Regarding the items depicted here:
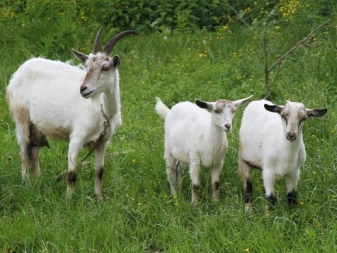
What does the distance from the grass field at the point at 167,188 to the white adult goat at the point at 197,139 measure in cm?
15

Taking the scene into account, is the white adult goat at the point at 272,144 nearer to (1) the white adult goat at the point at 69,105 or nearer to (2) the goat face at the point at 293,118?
(2) the goat face at the point at 293,118

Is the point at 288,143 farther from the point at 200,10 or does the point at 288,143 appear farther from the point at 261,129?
the point at 200,10

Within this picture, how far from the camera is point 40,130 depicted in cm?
864

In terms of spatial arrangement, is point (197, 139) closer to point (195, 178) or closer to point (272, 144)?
point (195, 178)

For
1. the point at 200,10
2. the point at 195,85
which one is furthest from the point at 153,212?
the point at 200,10

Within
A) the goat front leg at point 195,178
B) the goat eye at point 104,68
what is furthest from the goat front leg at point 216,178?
the goat eye at point 104,68

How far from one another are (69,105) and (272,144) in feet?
6.75

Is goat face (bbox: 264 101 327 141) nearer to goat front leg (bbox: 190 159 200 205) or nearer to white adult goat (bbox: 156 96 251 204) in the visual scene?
white adult goat (bbox: 156 96 251 204)

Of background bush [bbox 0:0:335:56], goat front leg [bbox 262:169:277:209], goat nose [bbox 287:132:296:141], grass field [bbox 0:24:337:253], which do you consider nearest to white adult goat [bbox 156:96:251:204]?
grass field [bbox 0:24:337:253]

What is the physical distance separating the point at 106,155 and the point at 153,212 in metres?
1.88

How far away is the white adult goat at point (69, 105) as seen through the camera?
784 centimetres

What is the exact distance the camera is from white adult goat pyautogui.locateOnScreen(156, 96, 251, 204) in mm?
7656

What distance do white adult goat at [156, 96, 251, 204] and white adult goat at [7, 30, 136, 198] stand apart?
595 mm

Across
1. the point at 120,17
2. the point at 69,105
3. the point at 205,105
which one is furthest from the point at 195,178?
the point at 120,17
